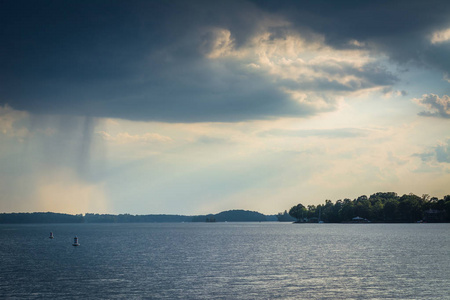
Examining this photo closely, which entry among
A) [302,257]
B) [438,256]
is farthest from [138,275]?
[438,256]

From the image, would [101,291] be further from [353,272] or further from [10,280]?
[353,272]

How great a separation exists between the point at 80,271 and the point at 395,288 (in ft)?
140

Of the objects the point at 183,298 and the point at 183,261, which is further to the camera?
the point at 183,261

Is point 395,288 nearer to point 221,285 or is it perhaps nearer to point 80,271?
point 221,285

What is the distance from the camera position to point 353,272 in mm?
63375

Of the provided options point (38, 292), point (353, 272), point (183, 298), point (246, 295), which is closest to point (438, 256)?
point (353, 272)

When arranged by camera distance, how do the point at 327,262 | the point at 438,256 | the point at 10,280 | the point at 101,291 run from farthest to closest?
the point at 438,256 < the point at 327,262 < the point at 10,280 < the point at 101,291

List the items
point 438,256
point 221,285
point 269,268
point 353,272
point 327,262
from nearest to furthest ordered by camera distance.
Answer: point 221,285
point 353,272
point 269,268
point 327,262
point 438,256

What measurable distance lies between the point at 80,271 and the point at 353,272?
38.7 meters

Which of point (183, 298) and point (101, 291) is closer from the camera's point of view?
point (183, 298)

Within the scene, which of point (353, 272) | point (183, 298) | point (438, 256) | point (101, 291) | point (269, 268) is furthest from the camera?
point (438, 256)

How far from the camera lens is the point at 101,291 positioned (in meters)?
49.4

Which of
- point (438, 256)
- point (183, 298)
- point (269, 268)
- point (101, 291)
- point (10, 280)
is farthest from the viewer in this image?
point (438, 256)

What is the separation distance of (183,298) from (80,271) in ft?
88.1
